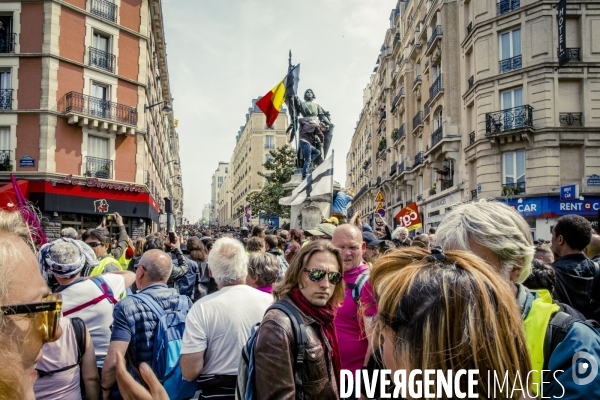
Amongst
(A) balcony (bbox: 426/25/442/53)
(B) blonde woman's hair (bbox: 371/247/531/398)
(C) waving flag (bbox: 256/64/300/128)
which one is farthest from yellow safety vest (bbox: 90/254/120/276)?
(A) balcony (bbox: 426/25/442/53)

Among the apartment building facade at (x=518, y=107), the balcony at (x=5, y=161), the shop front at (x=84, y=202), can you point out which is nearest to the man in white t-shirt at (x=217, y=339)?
the apartment building facade at (x=518, y=107)

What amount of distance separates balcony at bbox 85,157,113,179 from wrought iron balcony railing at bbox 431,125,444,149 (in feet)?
63.3

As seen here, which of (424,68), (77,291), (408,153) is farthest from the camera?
(408,153)

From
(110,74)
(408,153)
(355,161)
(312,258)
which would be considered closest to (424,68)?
(408,153)

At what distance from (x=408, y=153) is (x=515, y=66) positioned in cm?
1393

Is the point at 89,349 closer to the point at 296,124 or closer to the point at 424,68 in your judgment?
the point at 296,124

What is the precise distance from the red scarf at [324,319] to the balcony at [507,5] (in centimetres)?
2350

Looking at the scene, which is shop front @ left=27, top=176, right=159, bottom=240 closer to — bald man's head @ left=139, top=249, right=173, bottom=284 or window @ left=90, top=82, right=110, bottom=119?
window @ left=90, top=82, right=110, bottom=119

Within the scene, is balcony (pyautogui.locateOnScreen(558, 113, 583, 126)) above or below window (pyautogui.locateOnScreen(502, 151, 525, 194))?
above

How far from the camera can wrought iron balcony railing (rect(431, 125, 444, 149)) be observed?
84.7ft

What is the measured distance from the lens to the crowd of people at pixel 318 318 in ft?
3.82

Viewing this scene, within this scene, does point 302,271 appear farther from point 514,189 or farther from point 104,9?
point 104,9

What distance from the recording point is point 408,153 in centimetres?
3425

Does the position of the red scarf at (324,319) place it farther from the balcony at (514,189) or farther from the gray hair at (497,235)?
the balcony at (514,189)
